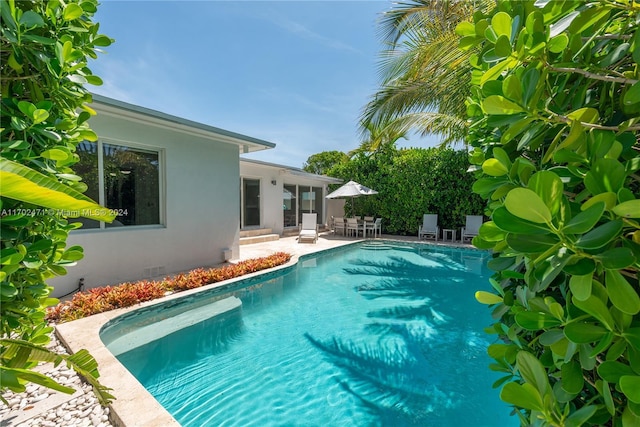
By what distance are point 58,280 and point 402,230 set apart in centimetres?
1453

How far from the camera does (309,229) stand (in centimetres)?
1387

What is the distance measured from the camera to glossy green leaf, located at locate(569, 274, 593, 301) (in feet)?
2.11

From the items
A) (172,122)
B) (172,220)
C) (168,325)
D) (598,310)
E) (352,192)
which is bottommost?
(168,325)

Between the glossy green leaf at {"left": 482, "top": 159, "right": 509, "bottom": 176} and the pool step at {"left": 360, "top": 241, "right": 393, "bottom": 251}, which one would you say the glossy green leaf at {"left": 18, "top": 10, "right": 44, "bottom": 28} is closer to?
the glossy green leaf at {"left": 482, "top": 159, "right": 509, "bottom": 176}

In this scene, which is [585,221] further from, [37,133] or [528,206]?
[37,133]

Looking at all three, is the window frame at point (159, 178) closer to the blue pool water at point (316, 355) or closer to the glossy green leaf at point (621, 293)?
the blue pool water at point (316, 355)

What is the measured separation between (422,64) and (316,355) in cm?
764

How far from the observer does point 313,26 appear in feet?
31.0

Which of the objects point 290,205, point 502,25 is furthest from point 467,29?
point 290,205

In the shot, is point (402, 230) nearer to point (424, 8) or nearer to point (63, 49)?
point (424, 8)

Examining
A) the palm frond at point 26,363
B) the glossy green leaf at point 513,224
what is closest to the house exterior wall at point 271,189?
the palm frond at point 26,363

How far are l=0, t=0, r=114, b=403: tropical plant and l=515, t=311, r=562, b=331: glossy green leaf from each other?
1689 millimetres

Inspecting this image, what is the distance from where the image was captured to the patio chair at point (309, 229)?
1313 centimetres

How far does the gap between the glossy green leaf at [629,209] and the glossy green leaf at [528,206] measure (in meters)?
0.12
